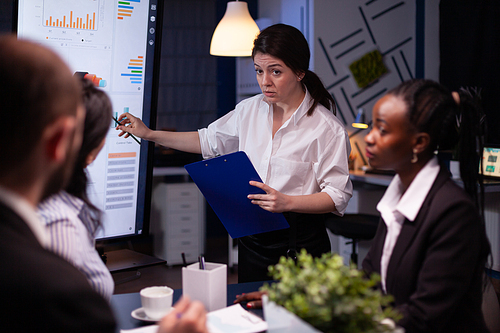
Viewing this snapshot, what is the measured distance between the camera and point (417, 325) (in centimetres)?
95

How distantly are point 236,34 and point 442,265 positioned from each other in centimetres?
257

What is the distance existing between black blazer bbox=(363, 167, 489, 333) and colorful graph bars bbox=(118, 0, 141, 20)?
1270 mm

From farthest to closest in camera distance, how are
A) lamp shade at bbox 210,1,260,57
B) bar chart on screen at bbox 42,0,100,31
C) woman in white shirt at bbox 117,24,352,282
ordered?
lamp shade at bbox 210,1,260,57 → woman in white shirt at bbox 117,24,352,282 → bar chart on screen at bbox 42,0,100,31

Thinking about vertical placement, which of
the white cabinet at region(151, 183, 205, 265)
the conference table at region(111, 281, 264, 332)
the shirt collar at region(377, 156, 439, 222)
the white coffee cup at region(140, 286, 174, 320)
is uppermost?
the shirt collar at region(377, 156, 439, 222)

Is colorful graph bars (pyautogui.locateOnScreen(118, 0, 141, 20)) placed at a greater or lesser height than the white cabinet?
greater

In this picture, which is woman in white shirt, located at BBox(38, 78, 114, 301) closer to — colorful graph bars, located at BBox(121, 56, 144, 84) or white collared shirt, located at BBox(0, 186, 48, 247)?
white collared shirt, located at BBox(0, 186, 48, 247)

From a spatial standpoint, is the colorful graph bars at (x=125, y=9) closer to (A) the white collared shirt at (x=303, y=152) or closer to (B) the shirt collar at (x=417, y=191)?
(A) the white collared shirt at (x=303, y=152)

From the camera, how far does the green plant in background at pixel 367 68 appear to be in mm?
4438

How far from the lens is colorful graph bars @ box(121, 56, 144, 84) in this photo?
5.69 feet

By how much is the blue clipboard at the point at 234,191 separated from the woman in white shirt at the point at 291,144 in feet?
0.37

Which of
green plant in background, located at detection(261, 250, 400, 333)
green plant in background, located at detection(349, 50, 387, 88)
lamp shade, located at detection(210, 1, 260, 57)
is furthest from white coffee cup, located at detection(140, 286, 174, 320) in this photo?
green plant in background, located at detection(349, 50, 387, 88)

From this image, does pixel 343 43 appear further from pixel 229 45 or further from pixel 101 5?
pixel 101 5

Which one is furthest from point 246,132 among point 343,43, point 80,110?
point 343,43

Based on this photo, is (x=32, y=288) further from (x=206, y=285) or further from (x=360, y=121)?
(x=360, y=121)
